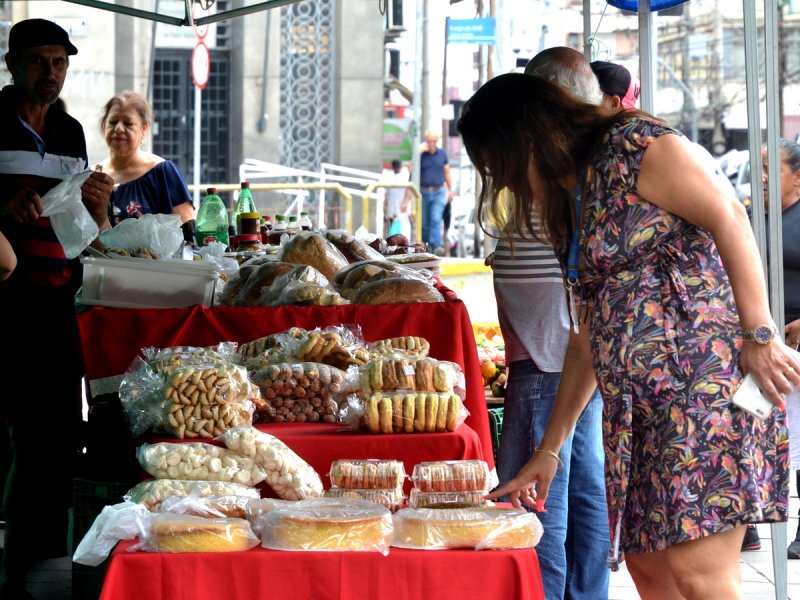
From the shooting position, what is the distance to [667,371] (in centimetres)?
253

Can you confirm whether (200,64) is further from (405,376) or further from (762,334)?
(762,334)

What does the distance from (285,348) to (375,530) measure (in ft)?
4.21

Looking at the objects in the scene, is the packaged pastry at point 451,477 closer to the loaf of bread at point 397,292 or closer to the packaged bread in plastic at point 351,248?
the loaf of bread at point 397,292

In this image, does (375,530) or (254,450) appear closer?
(375,530)

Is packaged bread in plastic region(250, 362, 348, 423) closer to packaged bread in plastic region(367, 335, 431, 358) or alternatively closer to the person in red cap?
packaged bread in plastic region(367, 335, 431, 358)

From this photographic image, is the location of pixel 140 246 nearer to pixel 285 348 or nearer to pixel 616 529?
pixel 285 348

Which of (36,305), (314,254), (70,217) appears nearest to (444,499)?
(314,254)

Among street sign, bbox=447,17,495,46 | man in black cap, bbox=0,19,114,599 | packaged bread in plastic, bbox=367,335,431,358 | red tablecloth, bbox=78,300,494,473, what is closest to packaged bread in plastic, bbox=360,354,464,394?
packaged bread in plastic, bbox=367,335,431,358

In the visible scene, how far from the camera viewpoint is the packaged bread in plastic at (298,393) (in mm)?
3297

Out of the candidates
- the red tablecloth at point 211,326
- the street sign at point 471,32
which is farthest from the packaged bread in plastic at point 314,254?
the street sign at point 471,32

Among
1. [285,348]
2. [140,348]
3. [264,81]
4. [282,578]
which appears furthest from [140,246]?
[264,81]

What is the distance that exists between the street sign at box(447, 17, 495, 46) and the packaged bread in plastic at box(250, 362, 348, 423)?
550 inches

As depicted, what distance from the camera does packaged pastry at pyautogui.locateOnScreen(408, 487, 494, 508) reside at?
256 centimetres

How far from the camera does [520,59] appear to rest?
2017cm
